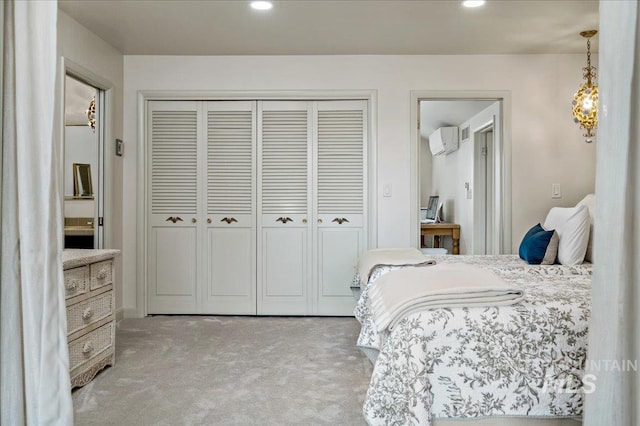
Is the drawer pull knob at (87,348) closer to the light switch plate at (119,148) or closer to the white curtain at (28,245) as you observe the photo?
the white curtain at (28,245)

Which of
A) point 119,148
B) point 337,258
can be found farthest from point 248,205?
point 119,148

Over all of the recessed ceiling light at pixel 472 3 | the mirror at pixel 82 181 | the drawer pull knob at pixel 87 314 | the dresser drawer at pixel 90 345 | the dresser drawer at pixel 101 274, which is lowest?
the dresser drawer at pixel 90 345

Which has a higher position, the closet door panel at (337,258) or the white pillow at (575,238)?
the white pillow at (575,238)

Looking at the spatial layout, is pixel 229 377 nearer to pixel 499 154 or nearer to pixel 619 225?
pixel 619 225

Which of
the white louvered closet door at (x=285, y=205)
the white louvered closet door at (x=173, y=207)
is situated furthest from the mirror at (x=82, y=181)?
the white louvered closet door at (x=285, y=205)

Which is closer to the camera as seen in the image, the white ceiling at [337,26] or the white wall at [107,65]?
the white ceiling at [337,26]

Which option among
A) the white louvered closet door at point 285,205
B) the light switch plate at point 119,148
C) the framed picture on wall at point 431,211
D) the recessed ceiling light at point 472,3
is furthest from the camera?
the framed picture on wall at point 431,211

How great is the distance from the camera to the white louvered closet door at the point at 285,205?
443 centimetres

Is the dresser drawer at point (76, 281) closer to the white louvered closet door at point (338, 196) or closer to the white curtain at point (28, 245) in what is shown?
the white curtain at point (28, 245)

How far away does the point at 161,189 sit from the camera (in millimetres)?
4445

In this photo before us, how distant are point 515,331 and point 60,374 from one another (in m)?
1.47

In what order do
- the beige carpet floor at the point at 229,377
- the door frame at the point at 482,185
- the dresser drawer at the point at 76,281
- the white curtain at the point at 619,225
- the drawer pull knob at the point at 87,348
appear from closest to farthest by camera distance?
the white curtain at the point at 619,225 < the beige carpet floor at the point at 229,377 < the dresser drawer at the point at 76,281 < the drawer pull knob at the point at 87,348 < the door frame at the point at 482,185

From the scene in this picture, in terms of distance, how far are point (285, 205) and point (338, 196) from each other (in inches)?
19.6

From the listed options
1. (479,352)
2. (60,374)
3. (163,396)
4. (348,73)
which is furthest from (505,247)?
(60,374)
